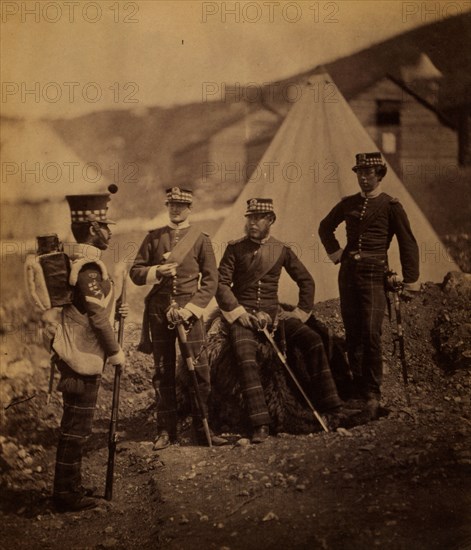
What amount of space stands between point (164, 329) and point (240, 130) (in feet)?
3.46

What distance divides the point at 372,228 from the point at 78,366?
5.19 feet

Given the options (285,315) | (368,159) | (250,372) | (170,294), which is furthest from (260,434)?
(368,159)

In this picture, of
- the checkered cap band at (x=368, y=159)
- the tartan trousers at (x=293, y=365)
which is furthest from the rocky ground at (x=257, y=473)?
the checkered cap band at (x=368, y=159)

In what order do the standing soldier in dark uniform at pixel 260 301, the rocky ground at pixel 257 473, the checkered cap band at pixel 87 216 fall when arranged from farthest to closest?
the standing soldier in dark uniform at pixel 260 301 < the checkered cap band at pixel 87 216 < the rocky ground at pixel 257 473

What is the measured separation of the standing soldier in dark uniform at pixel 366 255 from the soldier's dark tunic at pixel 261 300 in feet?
0.55

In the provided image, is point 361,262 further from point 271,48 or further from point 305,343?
point 271,48

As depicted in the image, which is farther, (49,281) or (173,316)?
(173,316)

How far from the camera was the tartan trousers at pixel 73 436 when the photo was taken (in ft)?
9.91

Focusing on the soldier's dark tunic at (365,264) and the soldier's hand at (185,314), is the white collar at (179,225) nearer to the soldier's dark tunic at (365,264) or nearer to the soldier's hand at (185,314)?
the soldier's hand at (185,314)

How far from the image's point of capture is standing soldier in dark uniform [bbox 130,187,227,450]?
3125 mm

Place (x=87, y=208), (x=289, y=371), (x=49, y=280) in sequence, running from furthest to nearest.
Answer: (x=289, y=371), (x=87, y=208), (x=49, y=280)

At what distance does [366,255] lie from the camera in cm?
323

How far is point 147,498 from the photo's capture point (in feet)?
9.86

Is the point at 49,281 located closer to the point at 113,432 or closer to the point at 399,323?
the point at 113,432
